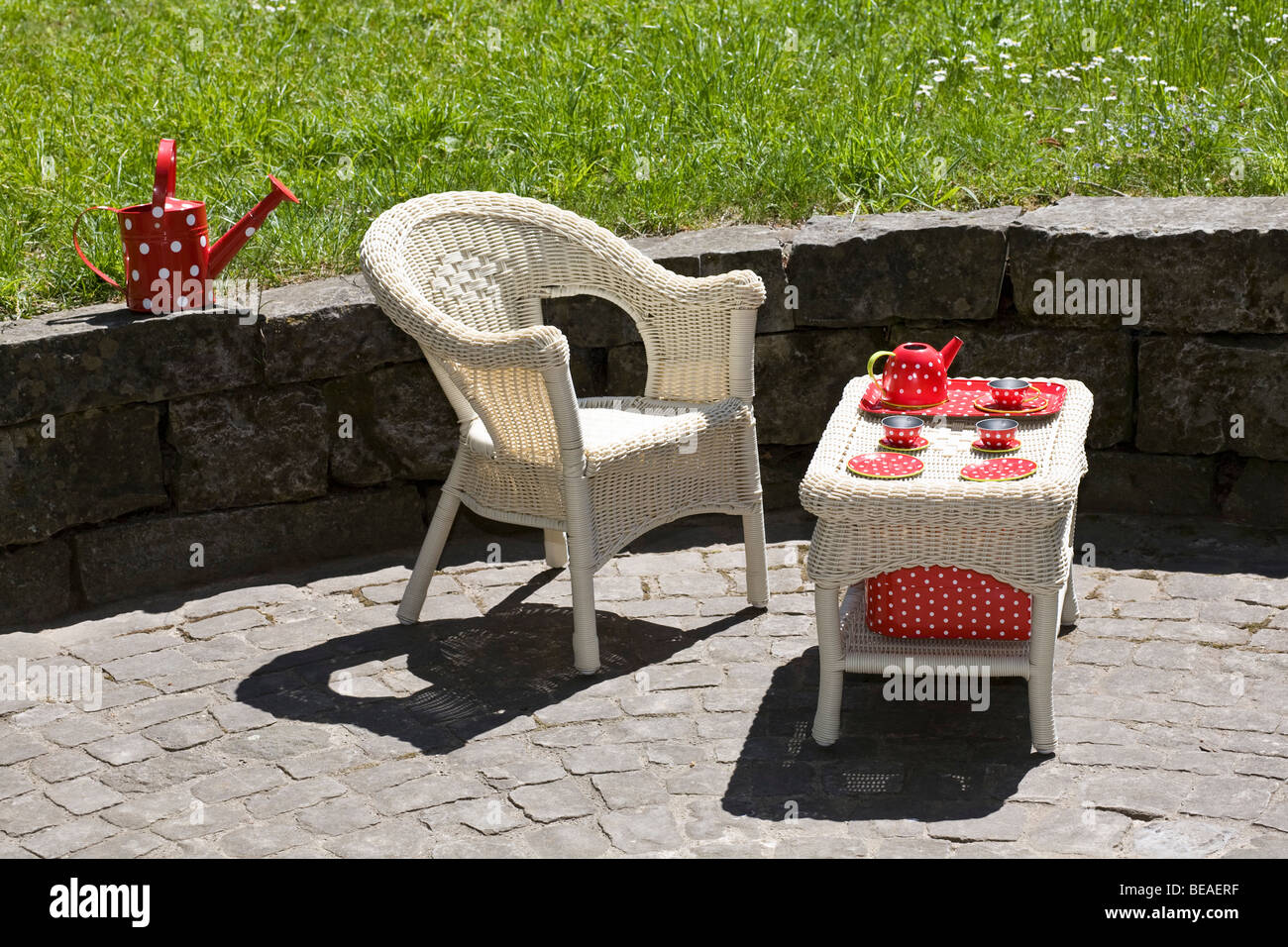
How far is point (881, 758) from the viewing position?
3414mm

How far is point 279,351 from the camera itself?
4.36 metres

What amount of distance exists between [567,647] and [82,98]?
313 centimetres

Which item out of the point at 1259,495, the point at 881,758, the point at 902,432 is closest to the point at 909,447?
the point at 902,432

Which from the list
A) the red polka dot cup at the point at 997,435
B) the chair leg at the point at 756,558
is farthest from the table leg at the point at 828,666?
the chair leg at the point at 756,558

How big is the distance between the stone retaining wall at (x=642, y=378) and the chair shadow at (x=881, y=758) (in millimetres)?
1265

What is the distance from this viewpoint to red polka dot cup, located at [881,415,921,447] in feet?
11.5

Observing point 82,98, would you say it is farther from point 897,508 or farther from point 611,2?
point 897,508

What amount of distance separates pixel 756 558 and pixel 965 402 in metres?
0.75

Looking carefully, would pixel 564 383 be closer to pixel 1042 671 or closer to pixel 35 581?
pixel 1042 671

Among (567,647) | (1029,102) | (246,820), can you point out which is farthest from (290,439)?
(1029,102)

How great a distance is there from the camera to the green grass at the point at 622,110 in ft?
16.3

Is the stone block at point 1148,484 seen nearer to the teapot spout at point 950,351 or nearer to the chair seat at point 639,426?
the teapot spout at point 950,351

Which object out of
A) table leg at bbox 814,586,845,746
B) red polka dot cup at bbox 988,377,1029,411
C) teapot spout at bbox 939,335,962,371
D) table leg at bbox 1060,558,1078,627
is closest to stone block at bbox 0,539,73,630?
table leg at bbox 814,586,845,746

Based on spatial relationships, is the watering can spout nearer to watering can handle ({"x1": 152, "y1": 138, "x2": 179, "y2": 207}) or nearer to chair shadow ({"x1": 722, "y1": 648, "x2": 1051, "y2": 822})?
watering can handle ({"x1": 152, "y1": 138, "x2": 179, "y2": 207})
